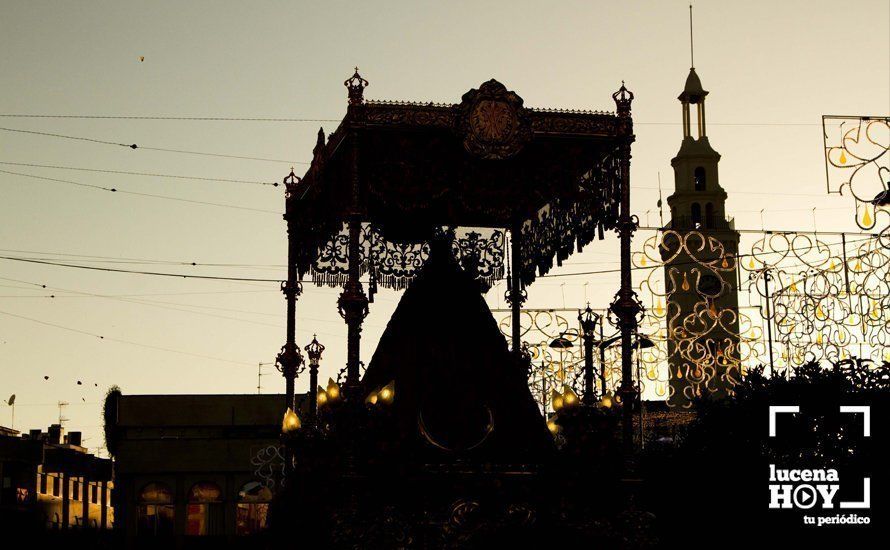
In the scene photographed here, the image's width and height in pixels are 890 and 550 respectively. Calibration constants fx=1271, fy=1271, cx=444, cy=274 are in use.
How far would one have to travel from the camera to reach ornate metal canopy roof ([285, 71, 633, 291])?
17.4 meters

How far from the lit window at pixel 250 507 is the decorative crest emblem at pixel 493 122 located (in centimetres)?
4391

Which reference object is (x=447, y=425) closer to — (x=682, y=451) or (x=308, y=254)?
(x=682, y=451)

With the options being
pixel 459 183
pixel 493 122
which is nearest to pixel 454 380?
pixel 459 183

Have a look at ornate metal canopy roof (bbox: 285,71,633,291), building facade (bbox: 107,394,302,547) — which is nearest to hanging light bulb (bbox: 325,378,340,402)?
ornate metal canopy roof (bbox: 285,71,633,291)

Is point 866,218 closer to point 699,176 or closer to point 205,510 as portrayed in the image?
point 205,510

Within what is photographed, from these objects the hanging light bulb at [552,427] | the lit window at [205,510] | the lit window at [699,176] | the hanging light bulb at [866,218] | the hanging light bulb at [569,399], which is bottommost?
the lit window at [205,510]

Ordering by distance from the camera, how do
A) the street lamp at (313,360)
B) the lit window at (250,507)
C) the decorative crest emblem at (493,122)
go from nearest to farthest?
1. the decorative crest emblem at (493,122)
2. the street lamp at (313,360)
3. the lit window at (250,507)

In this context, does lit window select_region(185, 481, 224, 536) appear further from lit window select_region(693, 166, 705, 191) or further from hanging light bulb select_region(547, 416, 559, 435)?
hanging light bulb select_region(547, 416, 559, 435)

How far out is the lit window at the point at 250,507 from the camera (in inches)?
2367

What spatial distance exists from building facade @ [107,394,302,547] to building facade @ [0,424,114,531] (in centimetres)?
388

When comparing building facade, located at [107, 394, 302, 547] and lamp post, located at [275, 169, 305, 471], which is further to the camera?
building facade, located at [107, 394, 302, 547]

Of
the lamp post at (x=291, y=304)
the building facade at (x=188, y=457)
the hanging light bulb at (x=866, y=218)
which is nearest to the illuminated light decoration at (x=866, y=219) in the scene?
the hanging light bulb at (x=866, y=218)

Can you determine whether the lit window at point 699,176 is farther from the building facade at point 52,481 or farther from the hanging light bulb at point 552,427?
the hanging light bulb at point 552,427

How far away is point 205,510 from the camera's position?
6009 centimetres
